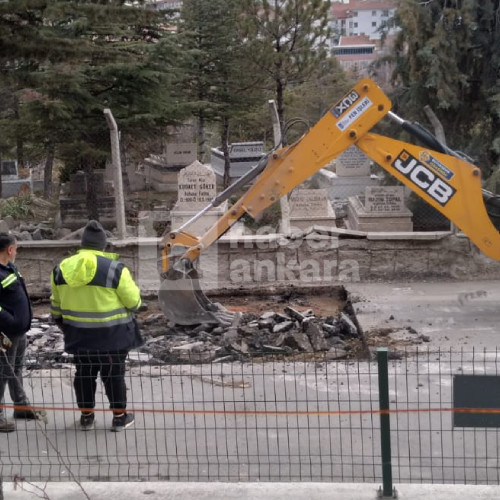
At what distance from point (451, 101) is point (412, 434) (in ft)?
37.2

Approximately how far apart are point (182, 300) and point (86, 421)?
4.03 m

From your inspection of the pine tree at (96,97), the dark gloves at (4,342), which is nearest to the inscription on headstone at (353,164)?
the pine tree at (96,97)

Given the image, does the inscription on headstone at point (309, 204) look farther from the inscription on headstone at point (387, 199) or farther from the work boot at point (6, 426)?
the work boot at point (6, 426)

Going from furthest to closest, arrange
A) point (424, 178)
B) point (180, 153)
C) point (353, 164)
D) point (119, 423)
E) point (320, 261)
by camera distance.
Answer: point (180, 153) < point (353, 164) < point (320, 261) < point (424, 178) < point (119, 423)

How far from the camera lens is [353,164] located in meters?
21.2

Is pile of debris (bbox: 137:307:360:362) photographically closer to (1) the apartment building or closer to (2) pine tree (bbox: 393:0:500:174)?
(2) pine tree (bbox: 393:0:500:174)

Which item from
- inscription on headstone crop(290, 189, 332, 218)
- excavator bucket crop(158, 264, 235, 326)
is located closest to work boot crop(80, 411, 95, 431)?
excavator bucket crop(158, 264, 235, 326)

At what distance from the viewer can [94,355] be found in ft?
21.2

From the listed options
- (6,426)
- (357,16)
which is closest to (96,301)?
(6,426)

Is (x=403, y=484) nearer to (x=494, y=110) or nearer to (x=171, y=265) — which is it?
(x=171, y=265)

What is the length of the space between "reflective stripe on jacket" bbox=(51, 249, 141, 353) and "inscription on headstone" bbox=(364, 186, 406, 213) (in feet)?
31.0

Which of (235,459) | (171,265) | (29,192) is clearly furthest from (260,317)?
(29,192)

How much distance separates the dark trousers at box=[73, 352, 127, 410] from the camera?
6.65 m

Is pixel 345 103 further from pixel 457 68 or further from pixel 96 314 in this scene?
pixel 457 68
